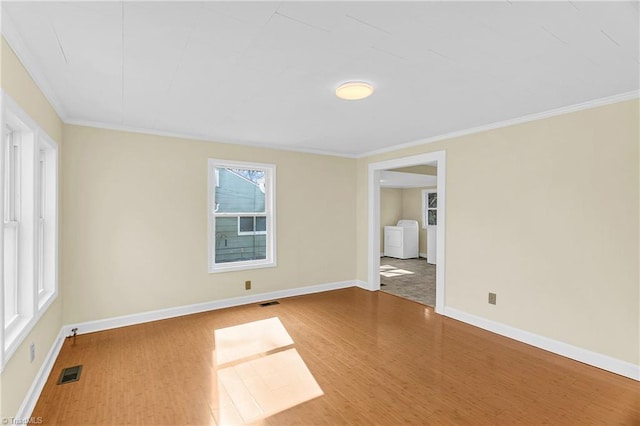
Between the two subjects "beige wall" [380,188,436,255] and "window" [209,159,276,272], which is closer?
"window" [209,159,276,272]

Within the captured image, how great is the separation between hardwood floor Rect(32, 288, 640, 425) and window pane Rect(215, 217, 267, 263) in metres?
1.05

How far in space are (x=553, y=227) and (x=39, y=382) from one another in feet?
15.3

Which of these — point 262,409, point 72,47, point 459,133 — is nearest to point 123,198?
point 72,47

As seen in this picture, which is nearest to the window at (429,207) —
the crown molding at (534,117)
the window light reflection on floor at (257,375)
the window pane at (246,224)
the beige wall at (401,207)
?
the beige wall at (401,207)

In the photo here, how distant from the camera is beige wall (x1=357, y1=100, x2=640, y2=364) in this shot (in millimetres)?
2709

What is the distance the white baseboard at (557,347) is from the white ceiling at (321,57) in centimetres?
229

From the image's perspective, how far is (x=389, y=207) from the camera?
9875mm

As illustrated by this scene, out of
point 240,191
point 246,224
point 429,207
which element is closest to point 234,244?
point 246,224

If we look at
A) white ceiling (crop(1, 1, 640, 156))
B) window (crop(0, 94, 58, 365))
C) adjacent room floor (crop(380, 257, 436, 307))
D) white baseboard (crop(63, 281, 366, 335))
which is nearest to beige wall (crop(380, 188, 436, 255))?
adjacent room floor (crop(380, 257, 436, 307))

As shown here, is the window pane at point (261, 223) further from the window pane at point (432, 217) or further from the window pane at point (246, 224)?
the window pane at point (432, 217)

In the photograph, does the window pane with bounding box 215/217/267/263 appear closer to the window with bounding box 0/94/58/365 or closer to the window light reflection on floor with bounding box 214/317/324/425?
the window light reflection on floor with bounding box 214/317/324/425

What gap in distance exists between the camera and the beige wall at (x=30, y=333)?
1.78 m

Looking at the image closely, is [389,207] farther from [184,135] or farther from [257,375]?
[257,375]

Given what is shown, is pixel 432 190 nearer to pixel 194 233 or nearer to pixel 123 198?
pixel 194 233
